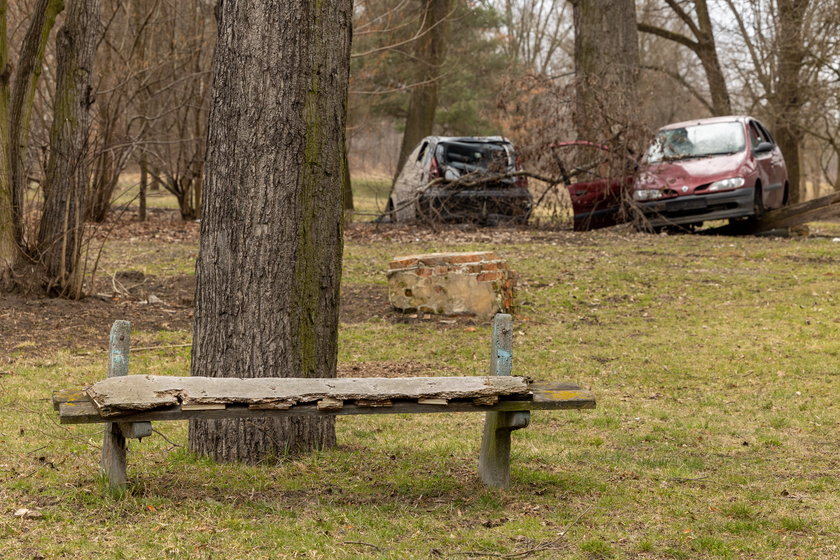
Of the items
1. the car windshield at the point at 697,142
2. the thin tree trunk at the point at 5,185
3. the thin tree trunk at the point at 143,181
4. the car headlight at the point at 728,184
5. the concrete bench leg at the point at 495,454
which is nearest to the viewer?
the concrete bench leg at the point at 495,454

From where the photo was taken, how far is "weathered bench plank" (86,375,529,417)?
15.3 feet

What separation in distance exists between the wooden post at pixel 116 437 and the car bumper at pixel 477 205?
13.2 m

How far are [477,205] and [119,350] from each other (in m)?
13.9

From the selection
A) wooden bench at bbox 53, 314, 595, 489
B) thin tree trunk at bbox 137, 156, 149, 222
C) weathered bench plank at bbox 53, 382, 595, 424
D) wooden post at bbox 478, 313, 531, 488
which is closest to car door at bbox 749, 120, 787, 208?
thin tree trunk at bbox 137, 156, 149, 222

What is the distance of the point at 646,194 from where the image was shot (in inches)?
703

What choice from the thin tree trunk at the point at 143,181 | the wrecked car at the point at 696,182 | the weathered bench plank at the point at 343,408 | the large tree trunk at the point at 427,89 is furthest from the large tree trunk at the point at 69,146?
the large tree trunk at the point at 427,89

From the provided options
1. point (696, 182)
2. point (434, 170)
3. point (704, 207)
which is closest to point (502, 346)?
point (696, 182)

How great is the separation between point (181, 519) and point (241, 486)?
2.01ft

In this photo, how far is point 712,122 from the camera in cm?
1850

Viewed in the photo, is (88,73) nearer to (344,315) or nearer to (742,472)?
(344,315)

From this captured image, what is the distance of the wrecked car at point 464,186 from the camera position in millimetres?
18250

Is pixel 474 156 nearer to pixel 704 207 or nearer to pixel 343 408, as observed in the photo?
pixel 704 207

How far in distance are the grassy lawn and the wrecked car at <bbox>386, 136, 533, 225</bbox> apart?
6168 millimetres

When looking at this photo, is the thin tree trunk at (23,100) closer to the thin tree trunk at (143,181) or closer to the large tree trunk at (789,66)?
the thin tree trunk at (143,181)
